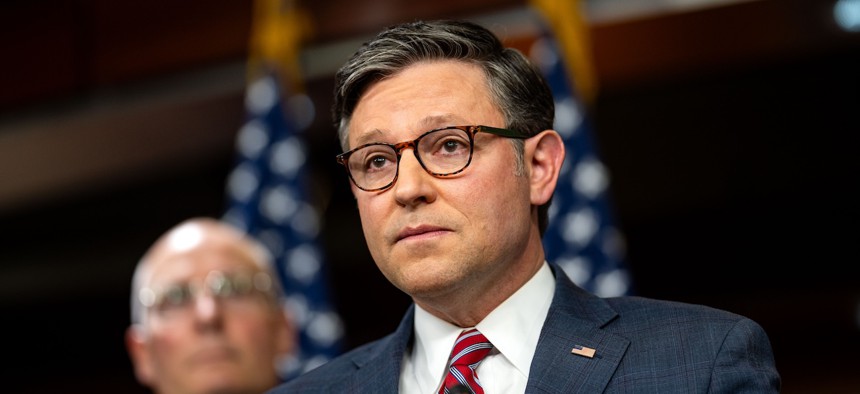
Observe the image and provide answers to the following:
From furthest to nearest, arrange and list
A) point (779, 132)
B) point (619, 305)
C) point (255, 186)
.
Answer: point (779, 132)
point (255, 186)
point (619, 305)

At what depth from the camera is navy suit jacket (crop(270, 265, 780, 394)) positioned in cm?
149

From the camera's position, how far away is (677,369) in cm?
151

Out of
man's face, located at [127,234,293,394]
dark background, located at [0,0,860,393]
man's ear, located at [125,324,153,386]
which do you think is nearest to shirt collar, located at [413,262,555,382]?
man's face, located at [127,234,293,394]

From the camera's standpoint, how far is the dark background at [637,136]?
4.10 meters

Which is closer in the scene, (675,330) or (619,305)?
(675,330)

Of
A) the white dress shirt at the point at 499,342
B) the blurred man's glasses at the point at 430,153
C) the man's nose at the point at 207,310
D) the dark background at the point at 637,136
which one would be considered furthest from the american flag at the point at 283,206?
the blurred man's glasses at the point at 430,153

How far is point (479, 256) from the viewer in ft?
5.25

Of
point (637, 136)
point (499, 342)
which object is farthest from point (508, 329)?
point (637, 136)

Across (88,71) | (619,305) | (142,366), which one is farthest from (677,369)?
(88,71)

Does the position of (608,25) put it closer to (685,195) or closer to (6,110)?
(685,195)

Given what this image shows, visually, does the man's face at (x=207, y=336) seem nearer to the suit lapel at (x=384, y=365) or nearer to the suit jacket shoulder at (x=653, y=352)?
the suit lapel at (x=384, y=365)

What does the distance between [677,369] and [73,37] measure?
4.05 m

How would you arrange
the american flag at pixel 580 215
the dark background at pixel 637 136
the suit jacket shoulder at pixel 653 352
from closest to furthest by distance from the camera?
1. the suit jacket shoulder at pixel 653 352
2. the american flag at pixel 580 215
3. the dark background at pixel 637 136

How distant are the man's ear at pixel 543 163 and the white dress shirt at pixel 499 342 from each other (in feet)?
0.42
